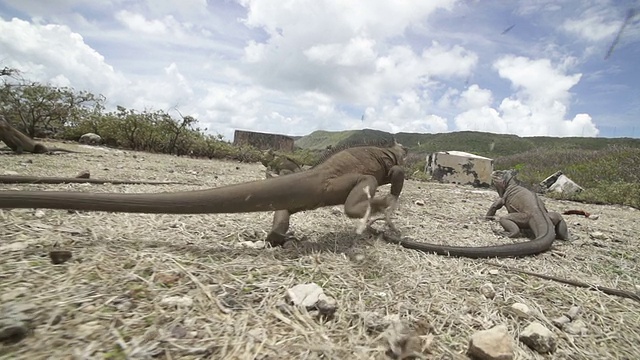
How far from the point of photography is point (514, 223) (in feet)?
17.3


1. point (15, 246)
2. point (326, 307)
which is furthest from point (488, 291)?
point (15, 246)

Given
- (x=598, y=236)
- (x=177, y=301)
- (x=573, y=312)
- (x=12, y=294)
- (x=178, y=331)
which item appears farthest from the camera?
(x=598, y=236)

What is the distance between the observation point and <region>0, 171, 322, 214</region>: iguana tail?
278 centimetres

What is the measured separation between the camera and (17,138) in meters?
8.40

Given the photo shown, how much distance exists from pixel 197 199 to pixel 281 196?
75 cm

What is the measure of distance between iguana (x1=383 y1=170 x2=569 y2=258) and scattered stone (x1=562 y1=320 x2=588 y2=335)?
1.22m

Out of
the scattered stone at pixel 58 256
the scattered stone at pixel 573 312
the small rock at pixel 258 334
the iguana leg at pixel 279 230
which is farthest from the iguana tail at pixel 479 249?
the scattered stone at pixel 58 256

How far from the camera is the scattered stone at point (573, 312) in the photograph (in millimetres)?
2391

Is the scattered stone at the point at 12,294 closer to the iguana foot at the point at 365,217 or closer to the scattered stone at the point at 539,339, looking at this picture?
the iguana foot at the point at 365,217

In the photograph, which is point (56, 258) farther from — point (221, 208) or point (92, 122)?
point (92, 122)

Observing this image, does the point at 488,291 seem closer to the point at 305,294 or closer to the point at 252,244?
the point at 305,294

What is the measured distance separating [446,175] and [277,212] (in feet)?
40.0

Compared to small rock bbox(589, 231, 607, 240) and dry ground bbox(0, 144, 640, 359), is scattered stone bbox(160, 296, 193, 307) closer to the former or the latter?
dry ground bbox(0, 144, 640, 359)

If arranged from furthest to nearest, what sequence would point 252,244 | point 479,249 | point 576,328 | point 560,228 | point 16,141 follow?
point 16,141
point 560,228
point 479,249
point 252,244
point 576,328
